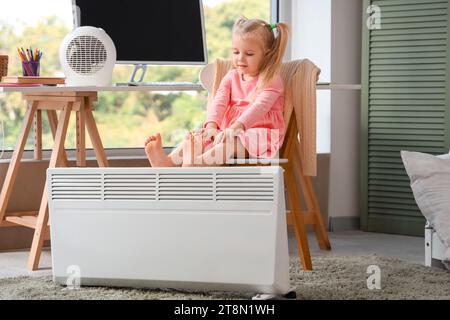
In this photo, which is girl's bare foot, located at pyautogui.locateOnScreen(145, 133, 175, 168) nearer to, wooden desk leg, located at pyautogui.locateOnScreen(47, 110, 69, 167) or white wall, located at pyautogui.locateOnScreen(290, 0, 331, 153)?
wooden desk leg, located at pyautogui.locateOnScreen(47, 110, 69, 167)

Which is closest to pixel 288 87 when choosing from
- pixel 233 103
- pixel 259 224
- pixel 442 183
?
pixel 233 103

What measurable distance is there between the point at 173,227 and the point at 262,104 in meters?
0.72

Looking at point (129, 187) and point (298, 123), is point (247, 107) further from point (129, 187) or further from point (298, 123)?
point (129, 187)

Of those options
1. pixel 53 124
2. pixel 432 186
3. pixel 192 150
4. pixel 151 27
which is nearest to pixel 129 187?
pixel 192 150

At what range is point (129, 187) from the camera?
8.18 feet

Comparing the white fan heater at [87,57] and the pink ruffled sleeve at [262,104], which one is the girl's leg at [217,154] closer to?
the pink ruffled sleeve at [262,104]

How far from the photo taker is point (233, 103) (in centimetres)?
316

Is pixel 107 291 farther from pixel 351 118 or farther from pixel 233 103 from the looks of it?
pixel 351 118

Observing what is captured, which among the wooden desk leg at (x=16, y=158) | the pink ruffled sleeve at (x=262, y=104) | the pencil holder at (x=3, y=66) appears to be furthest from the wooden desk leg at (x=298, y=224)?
the pencil holder at (x=3, y=66)

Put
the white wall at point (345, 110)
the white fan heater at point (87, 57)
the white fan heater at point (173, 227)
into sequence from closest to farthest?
the white fan heater at point (173, 227)
the white fan heater at point (87, 57)
the white wall at point (345, 110)

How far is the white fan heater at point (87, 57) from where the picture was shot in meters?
3.18

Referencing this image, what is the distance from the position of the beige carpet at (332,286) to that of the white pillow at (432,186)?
0.17 m

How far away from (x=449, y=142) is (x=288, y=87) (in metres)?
0.96
